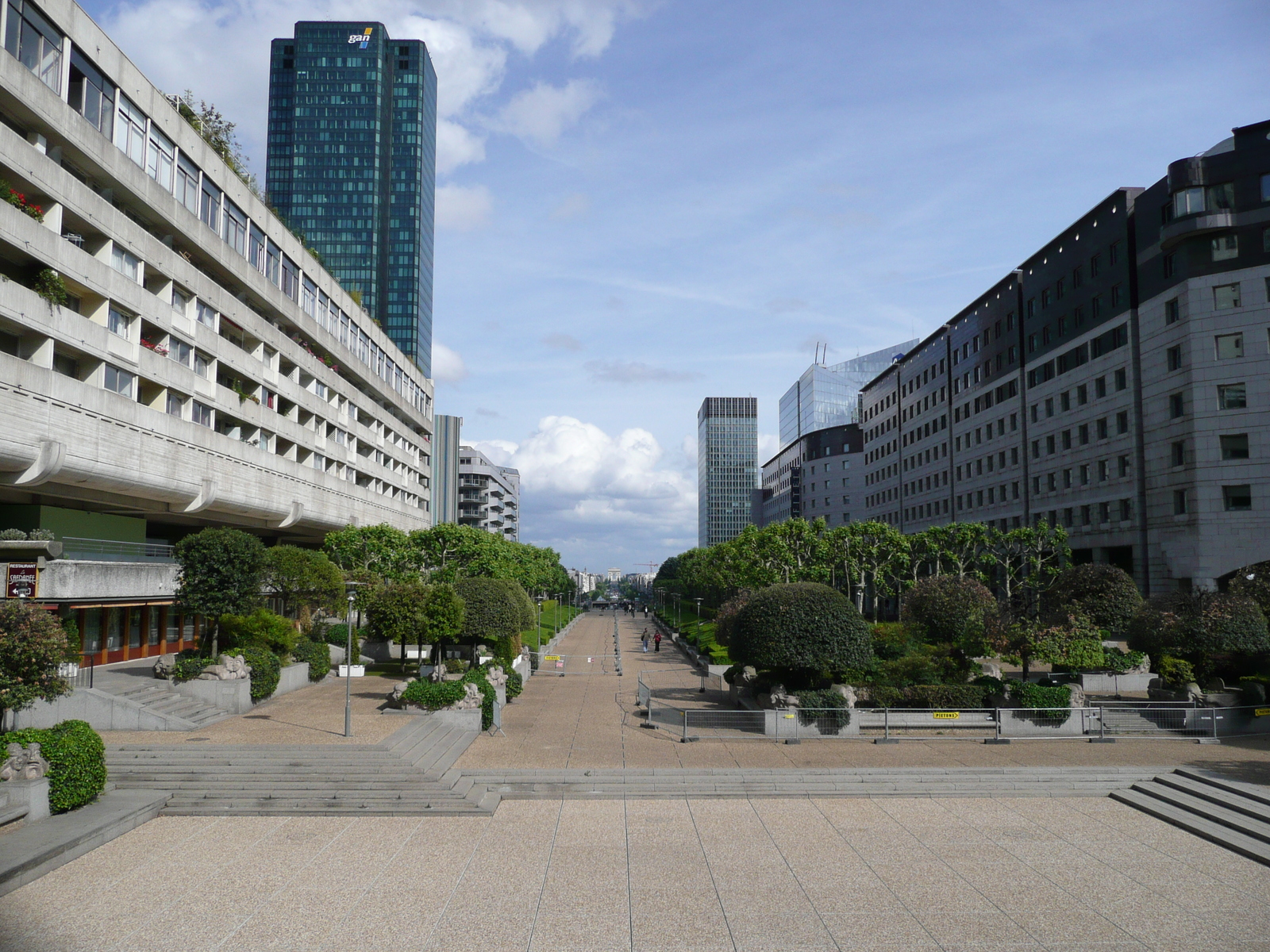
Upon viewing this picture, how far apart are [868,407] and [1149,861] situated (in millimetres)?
102676

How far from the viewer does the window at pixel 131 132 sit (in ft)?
120

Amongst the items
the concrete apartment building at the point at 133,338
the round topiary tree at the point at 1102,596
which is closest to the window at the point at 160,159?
the concrete apartment building at the point at 133,338

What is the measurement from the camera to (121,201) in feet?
125

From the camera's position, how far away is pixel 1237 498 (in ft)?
162

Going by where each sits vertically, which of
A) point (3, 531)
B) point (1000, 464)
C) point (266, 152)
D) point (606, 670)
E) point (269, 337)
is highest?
point (266, 152)

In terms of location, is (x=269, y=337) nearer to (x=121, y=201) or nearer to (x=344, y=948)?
(x=121, y=201)

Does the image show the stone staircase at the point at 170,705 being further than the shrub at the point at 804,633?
No

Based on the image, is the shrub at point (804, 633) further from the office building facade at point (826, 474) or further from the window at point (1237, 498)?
the office building facade at point (826, 474)

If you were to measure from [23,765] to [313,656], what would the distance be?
19841 millimetres

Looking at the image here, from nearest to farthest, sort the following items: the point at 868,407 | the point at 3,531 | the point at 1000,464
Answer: the point at 3,531 → the point at 1000,464 → the point at 868,407

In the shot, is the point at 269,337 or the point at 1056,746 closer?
the point at 1056,746

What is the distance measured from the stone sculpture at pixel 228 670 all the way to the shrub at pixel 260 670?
11.1 inches

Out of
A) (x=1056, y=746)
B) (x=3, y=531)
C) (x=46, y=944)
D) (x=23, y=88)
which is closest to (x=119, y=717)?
(x=3, y=531)

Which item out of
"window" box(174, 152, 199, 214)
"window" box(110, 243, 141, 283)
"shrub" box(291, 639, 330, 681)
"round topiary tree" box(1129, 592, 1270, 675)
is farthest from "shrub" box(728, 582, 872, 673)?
"window" box(174, 152, 199, 214)
